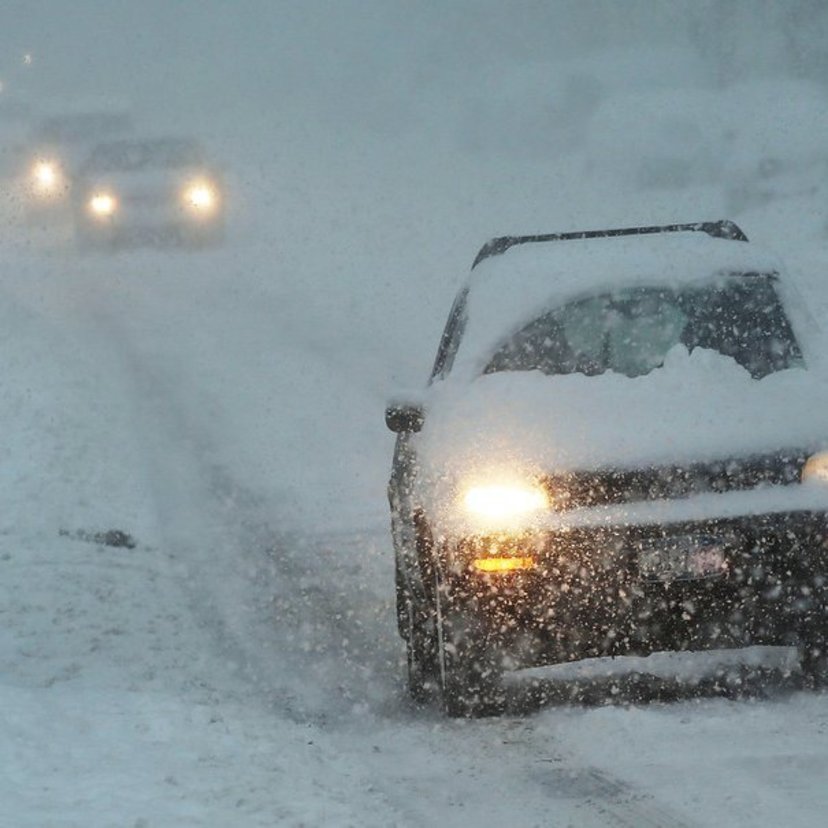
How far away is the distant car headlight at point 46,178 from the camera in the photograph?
97.2ft

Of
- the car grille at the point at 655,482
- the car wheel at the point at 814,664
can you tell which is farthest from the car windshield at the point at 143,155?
the car wheel at the point at 814,664

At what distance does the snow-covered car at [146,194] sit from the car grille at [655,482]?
1880 cm

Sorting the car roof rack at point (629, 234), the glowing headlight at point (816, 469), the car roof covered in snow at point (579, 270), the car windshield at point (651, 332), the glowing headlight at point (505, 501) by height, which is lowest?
the glowing headlight at point (505, 501)

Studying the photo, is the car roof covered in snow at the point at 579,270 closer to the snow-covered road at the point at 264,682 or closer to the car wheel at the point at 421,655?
the car wheel at the point at 421,655

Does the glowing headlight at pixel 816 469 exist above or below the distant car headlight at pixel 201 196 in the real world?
below

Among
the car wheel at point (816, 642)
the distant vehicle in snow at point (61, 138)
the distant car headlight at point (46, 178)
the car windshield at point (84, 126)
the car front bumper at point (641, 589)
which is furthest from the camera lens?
the distant car headlight at point (46, 178)

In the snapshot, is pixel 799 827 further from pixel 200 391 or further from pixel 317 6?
pixel 317 6

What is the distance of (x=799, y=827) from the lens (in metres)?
3.95

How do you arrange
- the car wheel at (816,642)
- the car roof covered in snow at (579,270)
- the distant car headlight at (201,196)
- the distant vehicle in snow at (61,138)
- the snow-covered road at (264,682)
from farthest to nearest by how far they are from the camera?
the distant vehicle in snow at (61,138), the distant car headlight at (201,196), the car roof covered in snow at (579,270), the car wheel at (816,642), the snow-covered road at (264,682)

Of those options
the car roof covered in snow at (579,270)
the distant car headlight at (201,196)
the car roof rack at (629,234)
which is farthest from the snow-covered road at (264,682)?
the distant car headlight at (201,196)

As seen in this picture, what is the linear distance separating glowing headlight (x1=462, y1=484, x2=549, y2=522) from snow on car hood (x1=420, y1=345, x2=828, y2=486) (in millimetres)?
97

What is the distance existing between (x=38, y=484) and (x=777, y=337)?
5.73 metres

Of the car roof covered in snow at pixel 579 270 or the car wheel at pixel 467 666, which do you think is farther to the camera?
the car roof covered in snow at pixel 579 270

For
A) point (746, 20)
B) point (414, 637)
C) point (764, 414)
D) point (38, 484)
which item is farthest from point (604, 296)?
point (746, 20)
